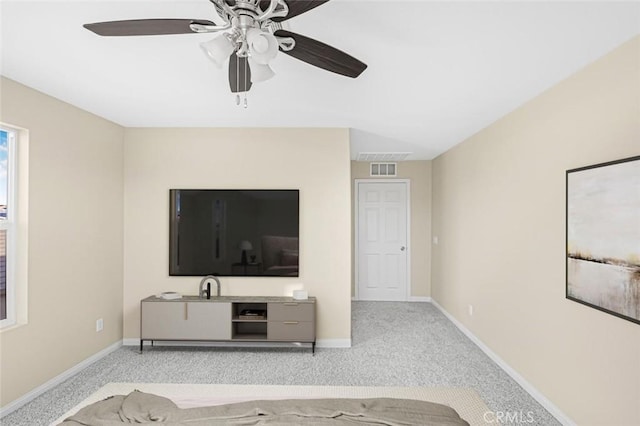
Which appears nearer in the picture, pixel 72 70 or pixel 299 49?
pixel 299 49

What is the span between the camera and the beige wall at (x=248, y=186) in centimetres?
428

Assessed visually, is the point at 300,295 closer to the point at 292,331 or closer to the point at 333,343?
the point at 292,331

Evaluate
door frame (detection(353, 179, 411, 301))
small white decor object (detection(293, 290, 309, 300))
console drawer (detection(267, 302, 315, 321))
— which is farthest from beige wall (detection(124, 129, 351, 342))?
door frame (detection(353, 179, 411, 301))

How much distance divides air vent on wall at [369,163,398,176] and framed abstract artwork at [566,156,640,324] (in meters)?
4.09

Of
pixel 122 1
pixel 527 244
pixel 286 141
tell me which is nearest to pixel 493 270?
pixel 527 244

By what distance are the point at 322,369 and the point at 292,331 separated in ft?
1.77

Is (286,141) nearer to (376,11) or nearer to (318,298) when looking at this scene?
(318,298)

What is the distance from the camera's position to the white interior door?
6.65m

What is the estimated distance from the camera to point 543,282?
2.95m

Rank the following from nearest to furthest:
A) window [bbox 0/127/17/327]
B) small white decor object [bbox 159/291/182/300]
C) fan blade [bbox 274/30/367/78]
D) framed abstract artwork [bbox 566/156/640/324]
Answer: fan blade [bbox 274/30/367/78] → framed abstract artwork [bbox 566/156/640/324] → window [bbox 0/127/17/327] → small white decor object [bbox 159/291/182/300]

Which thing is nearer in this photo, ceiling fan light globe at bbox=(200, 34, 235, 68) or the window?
ceiling fan light globe at bbox=(200, 34, 235, 68)

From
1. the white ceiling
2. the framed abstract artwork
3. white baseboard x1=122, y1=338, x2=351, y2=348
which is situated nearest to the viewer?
the white ceiling

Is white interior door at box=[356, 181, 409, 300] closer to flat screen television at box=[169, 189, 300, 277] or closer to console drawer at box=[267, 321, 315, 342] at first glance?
flat screen television at box=[169, 189, 300, 277]

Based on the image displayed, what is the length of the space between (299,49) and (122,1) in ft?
2.90
